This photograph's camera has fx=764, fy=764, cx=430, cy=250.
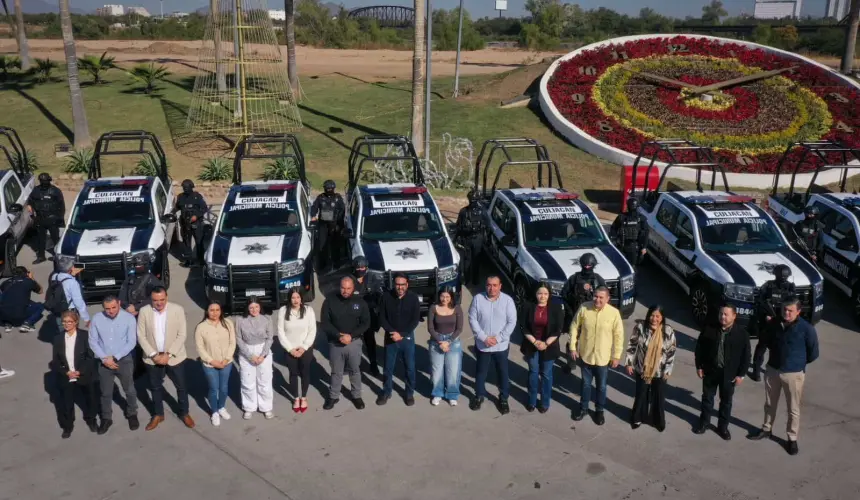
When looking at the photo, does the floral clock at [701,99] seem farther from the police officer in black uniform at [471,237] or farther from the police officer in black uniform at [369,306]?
the police officer in black uniform at [369,306]

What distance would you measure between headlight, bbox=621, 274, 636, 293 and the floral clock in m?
9.94

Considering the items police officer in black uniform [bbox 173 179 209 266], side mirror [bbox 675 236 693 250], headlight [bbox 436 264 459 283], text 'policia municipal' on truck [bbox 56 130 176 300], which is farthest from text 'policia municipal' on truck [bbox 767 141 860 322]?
text 'policia municipal' on truck [bbox 56 130 176 300]

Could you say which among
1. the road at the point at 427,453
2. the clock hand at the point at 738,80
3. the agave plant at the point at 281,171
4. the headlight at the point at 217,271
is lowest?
the road at the point at 427,453

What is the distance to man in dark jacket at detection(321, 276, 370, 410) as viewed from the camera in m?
8.32

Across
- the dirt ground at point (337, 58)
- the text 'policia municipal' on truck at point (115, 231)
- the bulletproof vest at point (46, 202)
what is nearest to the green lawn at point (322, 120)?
the dirt ground at point (337, 58)

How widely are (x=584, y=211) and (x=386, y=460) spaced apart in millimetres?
5991

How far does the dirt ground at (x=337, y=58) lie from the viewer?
124 ft

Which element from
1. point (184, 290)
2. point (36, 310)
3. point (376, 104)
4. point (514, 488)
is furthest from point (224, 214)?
point (376, 104)

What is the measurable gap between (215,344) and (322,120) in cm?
1821

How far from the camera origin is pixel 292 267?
11.2 metres

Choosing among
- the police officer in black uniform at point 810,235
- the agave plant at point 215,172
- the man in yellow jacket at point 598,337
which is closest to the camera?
the man in yellow jacket at point 598,337

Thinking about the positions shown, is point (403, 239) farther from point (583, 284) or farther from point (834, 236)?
point (834, 236)

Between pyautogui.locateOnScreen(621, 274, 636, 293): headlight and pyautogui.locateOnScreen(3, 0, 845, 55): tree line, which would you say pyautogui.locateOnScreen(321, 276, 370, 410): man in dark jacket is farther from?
pyautogui.locateOnScreen(3, 0, 845, 55): tree line

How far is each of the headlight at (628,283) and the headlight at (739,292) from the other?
4.05 feet
